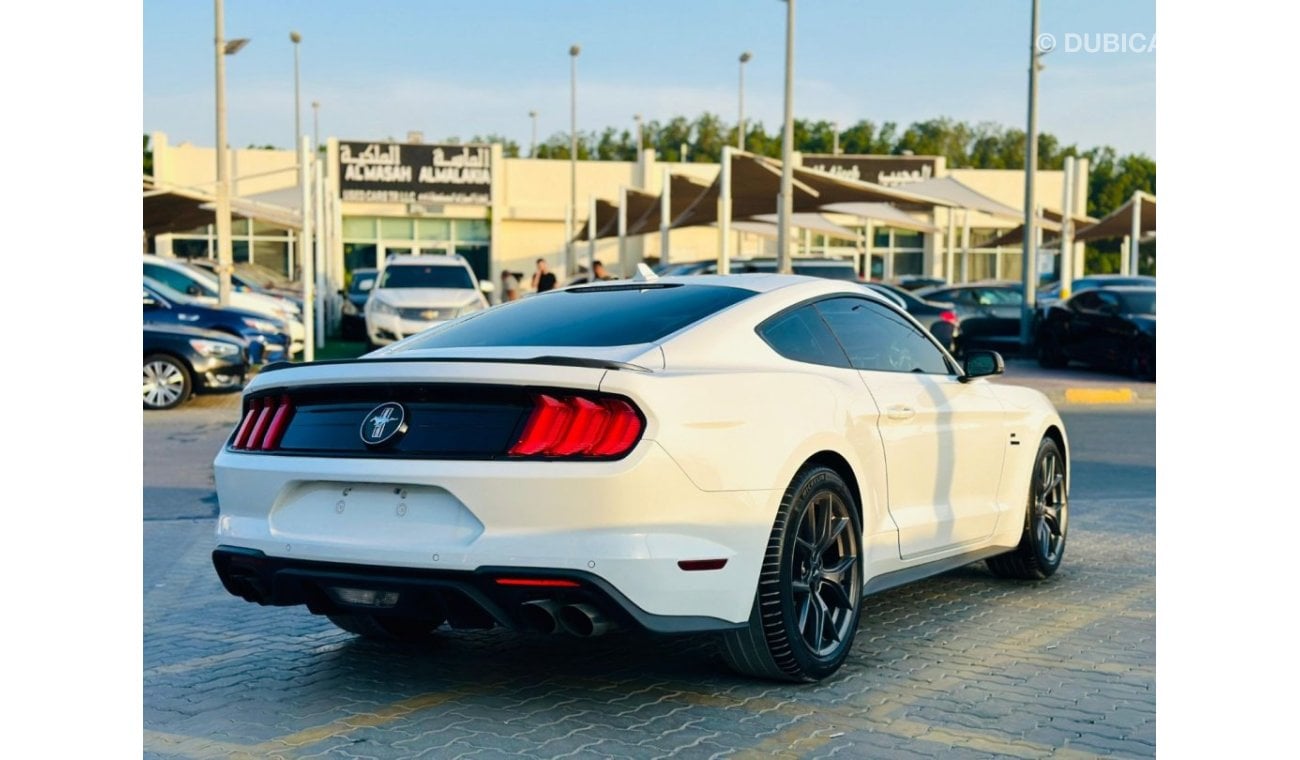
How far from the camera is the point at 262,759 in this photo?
4508mm

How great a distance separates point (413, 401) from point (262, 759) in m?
1.20

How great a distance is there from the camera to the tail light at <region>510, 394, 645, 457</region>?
15.5ft

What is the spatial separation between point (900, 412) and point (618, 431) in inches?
67.4

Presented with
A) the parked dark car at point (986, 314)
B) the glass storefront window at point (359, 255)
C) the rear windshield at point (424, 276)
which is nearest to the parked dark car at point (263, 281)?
the rear windshield at point (424, 276)

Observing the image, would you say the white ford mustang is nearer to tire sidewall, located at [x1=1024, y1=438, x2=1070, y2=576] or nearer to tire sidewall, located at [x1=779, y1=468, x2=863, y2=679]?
tire sidewall, located at [x1=779, y1=468, x2=863, y2=679]

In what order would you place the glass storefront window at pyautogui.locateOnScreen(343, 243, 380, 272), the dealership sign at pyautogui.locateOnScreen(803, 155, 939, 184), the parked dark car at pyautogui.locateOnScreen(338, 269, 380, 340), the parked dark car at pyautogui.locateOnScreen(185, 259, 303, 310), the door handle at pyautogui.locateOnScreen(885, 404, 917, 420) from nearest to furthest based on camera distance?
the door handle at pyautogui.locateOnScreen(885, 404, 917, 420) → the parked dark car at pyautogui.locateOnScreen(185, 259, 303, 310) → the parked dark car at pyautogui.locateOnScreen(338, 269, 380, 340) → the dealership sign at pyautogui.locateOnScreen(803, 155, 939, 184) → the glass storefront window at pyautogui.locateOnScreen(343, 243, 380, 272)

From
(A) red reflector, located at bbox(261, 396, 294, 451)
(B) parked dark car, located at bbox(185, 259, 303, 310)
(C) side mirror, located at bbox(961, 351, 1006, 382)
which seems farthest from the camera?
(B) parked dark car, located at bbox(185, 259, 303, 310)

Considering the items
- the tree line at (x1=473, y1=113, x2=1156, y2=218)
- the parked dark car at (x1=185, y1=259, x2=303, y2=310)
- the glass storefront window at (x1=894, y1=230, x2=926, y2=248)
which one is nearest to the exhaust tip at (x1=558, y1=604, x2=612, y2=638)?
the parked dark car at (x1=185, y1=259, x2=303, y2=310)

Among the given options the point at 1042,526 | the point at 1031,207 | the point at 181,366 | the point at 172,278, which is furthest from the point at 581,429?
the point at 1031,207

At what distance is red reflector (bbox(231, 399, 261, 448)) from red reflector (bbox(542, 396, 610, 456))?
1.26 m

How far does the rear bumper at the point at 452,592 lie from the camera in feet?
15.3

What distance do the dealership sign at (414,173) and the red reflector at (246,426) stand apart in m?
44.4

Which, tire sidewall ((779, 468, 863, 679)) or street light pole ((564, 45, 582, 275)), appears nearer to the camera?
tire sidewall ((779, 468, 863, 679))

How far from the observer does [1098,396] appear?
2050 centimetres
